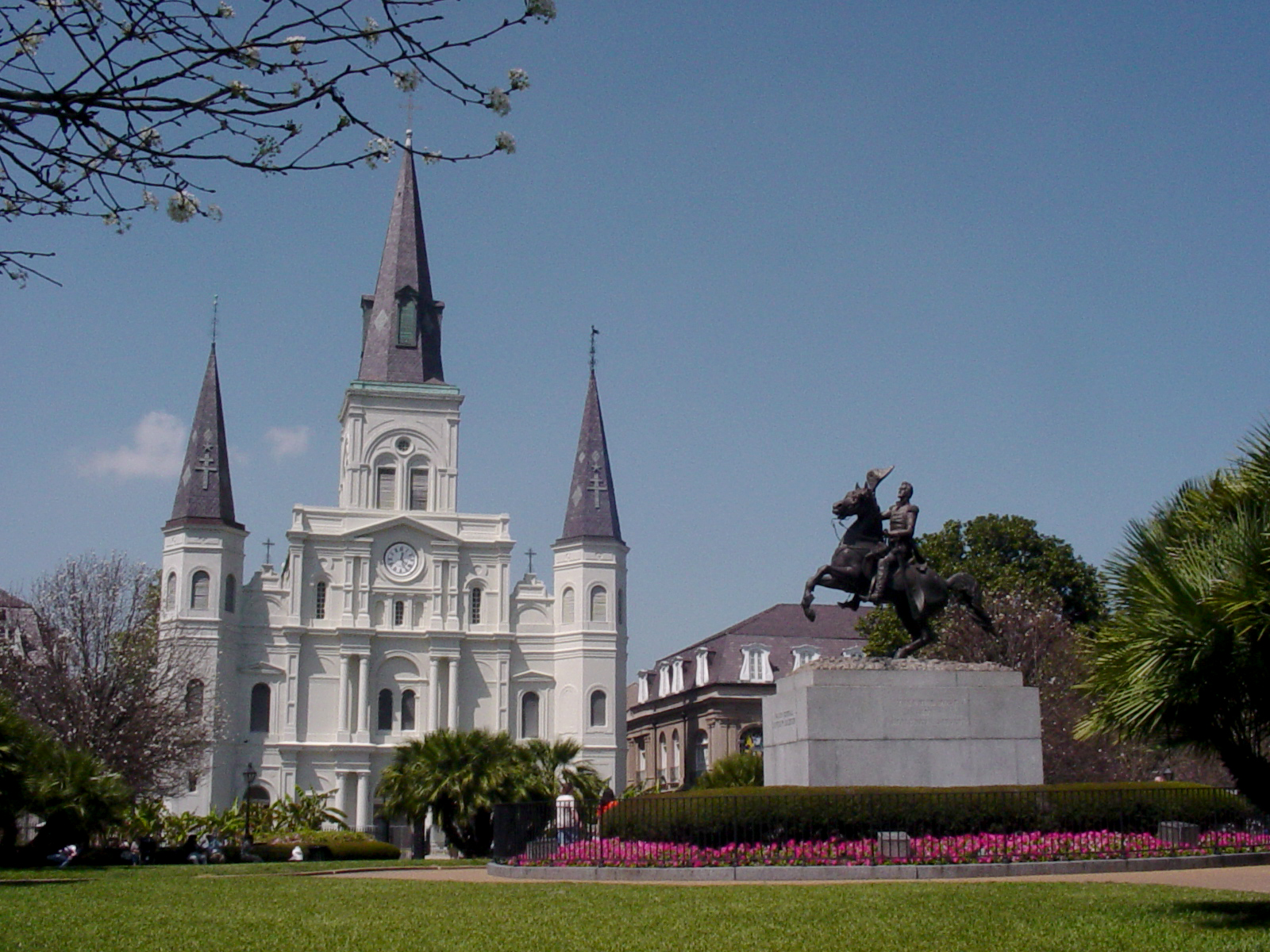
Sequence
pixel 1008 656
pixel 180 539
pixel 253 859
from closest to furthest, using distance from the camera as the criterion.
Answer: pixel 253 859
pixel 1008 656
pixel 180 539

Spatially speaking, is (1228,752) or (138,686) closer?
(1228,752)

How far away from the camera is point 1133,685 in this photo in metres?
11.4

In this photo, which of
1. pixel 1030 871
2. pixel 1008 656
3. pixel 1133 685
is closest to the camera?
pixel 1133 685

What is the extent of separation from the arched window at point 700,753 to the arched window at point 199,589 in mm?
29848

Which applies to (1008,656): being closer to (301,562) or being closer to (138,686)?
(138,686)

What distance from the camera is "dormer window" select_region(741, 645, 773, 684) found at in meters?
81.9

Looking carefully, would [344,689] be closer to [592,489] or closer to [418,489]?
[418,489]

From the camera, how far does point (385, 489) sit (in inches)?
3014

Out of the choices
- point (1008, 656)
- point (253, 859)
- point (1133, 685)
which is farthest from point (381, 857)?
point (1133, 685)

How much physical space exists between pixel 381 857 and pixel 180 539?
32319mm

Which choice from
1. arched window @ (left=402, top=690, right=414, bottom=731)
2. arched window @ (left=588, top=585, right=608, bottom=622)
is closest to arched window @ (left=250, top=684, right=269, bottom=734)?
arched window @ (left=402, top=690, right=414, bottom=731)

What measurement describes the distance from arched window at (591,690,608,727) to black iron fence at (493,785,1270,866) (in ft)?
178

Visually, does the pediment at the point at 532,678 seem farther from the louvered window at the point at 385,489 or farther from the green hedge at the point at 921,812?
the green hedge at the point at 921,812

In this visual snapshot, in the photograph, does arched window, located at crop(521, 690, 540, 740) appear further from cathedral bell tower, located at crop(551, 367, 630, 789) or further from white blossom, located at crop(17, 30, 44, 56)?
white blossom, located at crop(17, 30, 44, 56)
